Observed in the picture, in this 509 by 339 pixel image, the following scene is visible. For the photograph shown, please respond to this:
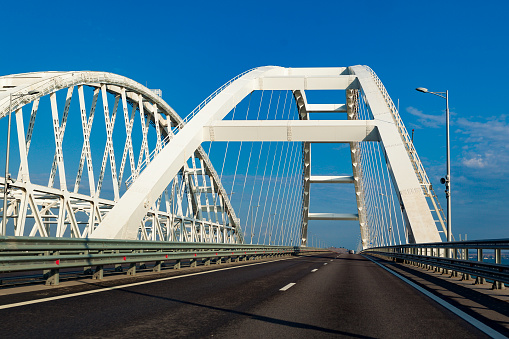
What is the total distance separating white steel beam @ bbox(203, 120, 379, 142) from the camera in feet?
76.6

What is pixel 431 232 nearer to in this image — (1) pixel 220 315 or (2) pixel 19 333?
(1) pixel 220 315

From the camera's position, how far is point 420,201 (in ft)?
68.4

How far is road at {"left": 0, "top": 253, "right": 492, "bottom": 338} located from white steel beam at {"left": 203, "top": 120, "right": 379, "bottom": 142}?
1430 cm

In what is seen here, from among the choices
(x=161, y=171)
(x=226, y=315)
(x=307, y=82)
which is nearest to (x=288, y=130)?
(x=161, y=171)

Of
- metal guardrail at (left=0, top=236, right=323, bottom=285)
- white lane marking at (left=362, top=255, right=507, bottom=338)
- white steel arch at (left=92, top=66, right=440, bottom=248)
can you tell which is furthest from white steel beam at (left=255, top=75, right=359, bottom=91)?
white lane marking at (left=362, top=255, right=507, bottom=338)

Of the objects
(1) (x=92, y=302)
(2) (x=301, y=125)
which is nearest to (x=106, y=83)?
(2) (x=301, y=125)

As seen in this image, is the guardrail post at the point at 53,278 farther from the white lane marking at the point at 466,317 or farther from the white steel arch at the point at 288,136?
the white steel arch at the point at 288,136

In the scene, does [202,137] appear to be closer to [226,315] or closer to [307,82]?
[307,82]

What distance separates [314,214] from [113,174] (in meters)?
42.0

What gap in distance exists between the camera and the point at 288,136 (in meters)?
23.8

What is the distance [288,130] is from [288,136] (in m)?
0.39

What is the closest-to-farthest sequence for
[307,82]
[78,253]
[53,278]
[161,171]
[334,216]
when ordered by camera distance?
1. [53,278]
2. [78,253]
3. [161,171]
4. [307,82]
5. [334,216]

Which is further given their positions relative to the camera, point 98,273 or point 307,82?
point 307,82

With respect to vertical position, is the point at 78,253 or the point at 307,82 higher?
the point at 307,82
